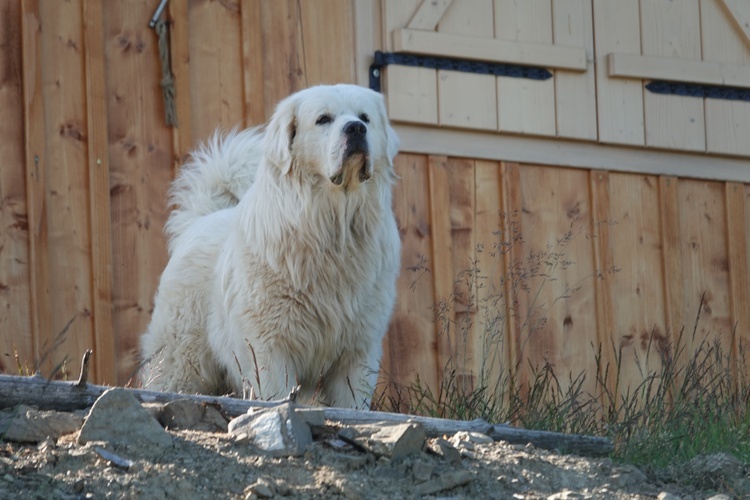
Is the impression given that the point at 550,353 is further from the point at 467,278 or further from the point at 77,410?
the point at 77,410

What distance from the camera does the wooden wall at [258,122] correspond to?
655 cm

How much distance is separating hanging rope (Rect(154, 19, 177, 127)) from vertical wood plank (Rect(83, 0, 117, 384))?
33 cm

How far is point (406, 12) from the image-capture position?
7.49 meters

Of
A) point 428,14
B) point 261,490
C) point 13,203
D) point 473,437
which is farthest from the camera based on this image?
point 428,14

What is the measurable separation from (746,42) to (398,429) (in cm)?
580

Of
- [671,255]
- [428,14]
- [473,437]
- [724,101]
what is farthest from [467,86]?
[473,437]

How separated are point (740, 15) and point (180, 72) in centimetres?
400

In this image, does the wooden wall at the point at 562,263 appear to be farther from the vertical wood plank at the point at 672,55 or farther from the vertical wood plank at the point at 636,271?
the vertical wood plank at the point at 672,55

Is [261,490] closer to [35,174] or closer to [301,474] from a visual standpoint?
[301,474]

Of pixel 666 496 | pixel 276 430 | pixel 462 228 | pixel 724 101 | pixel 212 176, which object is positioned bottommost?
pixel 666 496

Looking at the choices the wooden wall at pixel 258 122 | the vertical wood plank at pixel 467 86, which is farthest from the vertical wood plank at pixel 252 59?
the vertical wood plank at pixel 467 86

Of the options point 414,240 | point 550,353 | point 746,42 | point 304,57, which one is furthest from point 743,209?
point 304,57

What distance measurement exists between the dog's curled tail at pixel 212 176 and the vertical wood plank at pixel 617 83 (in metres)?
2.48

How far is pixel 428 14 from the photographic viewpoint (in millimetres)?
7496
